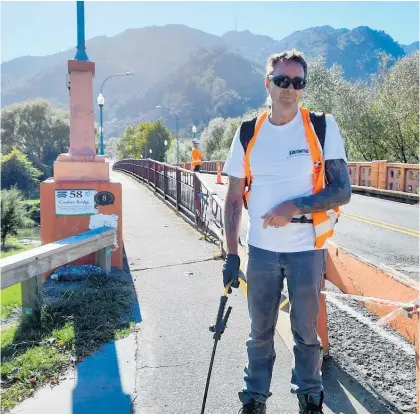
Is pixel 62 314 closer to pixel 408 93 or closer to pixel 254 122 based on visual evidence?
pixel 254 122

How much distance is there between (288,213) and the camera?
105 inches

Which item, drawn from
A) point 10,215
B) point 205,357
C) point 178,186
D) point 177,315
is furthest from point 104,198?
point 10,215

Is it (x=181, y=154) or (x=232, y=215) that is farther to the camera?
(x=181, y=154)

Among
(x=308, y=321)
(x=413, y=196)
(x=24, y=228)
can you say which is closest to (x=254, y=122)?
(x=308, y=321)

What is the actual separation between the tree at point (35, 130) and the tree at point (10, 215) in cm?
6227

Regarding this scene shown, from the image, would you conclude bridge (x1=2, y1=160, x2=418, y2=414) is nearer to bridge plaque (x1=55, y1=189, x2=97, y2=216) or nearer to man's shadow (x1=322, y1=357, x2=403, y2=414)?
man's shadow (x1=322, y1=357, x2=403, y2=414)

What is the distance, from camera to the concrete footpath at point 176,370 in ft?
10.8

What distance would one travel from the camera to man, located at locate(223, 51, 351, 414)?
2754mm

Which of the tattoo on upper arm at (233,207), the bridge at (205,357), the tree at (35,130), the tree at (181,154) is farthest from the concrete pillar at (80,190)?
the tree at (35,130)

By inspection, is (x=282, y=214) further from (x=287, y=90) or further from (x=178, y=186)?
(x=178, y=186)

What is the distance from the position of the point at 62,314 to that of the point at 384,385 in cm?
294

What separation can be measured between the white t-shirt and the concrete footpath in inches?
48.0

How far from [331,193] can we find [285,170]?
0.29m

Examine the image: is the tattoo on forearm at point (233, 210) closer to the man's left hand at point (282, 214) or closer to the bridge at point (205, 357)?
the man's left hand at point (282, 214)
